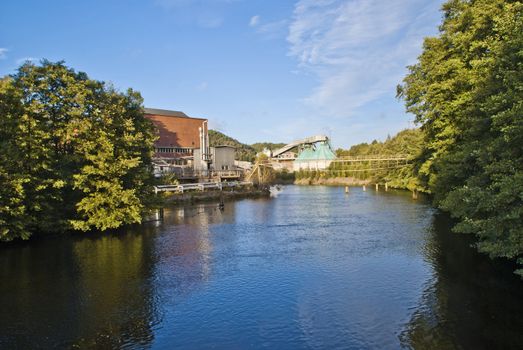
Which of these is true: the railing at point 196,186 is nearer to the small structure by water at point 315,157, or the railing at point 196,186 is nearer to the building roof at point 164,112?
the building roof at point 164,112

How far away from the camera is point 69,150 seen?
125 feet

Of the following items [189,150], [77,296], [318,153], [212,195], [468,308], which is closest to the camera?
[468,308]

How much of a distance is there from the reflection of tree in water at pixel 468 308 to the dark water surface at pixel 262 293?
6 cm

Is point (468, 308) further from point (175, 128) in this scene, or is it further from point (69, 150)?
point (175, 128)

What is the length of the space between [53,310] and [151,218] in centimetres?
2789

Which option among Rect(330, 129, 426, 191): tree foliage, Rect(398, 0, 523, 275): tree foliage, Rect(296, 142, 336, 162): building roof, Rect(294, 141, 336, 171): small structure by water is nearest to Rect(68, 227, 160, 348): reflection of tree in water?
Rect(398, 0, 523, 275): tree foliage

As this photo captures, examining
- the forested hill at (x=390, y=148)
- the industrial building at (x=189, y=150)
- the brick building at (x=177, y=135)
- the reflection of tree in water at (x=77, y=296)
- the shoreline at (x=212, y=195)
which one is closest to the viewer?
the reflection of tree in water at (x=77, y=296)

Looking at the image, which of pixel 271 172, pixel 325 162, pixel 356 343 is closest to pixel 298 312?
pixel 356 343

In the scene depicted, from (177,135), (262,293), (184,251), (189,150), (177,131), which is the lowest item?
(262,293)

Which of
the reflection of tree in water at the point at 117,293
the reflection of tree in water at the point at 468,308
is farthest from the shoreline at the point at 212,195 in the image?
the reflection of tree in water at the point at 468,308

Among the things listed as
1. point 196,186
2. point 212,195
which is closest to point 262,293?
point 196,186

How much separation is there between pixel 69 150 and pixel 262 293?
28552mm

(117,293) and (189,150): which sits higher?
(189,150)

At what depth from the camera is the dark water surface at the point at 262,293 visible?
1448 cm
